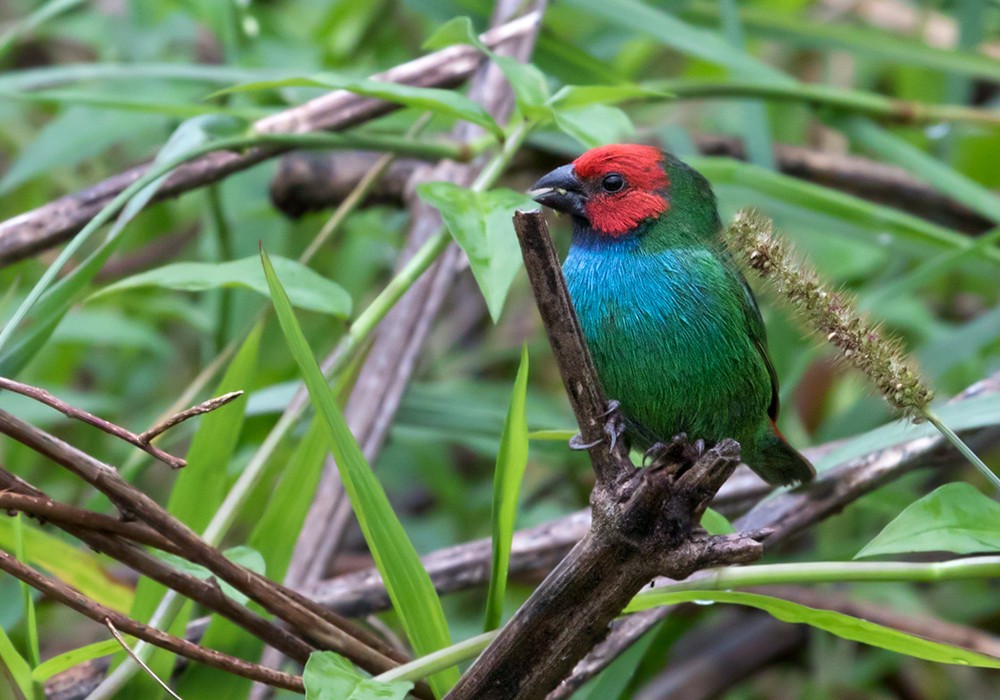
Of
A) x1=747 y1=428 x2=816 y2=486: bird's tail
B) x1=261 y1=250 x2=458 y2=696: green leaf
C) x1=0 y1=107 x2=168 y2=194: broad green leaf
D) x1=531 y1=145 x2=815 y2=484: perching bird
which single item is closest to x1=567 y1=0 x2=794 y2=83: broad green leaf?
x1=531 y1=145 x2=815 y2=484: perching bird

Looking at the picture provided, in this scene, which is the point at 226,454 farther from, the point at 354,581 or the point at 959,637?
the point at 959,637

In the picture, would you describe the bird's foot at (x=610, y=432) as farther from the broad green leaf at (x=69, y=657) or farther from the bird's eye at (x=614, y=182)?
the broad green leaf at (x=69, y=657)

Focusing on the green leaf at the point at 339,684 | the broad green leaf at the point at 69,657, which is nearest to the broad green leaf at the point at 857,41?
the green leaf at the point at 339,684

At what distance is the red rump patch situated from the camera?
A: 2209 mm

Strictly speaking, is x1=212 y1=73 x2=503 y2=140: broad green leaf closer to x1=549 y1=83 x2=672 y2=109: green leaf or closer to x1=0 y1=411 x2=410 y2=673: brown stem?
x1=549 y1=83 x2=672 y2=109: green leaf

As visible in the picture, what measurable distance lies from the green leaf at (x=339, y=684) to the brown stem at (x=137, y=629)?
15 centimetres

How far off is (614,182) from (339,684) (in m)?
1.20

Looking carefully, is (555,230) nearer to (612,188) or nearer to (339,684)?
(612,188)

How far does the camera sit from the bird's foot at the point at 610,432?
163cm

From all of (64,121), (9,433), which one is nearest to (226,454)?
(9,433)

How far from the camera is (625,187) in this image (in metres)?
2.25

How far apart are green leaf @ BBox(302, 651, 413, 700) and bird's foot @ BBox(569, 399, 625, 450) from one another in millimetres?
433

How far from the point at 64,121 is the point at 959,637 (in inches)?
117

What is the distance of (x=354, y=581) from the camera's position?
231 cm
